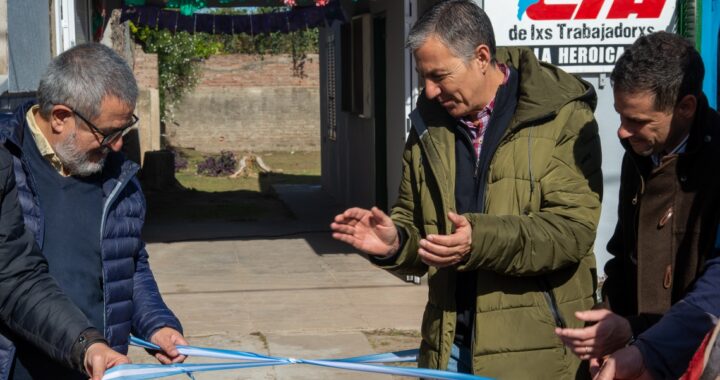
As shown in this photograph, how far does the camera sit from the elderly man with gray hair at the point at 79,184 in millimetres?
3605

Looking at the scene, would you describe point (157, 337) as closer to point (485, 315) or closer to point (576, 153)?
point (485, 315)

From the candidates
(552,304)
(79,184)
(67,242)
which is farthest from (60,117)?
(552,304)

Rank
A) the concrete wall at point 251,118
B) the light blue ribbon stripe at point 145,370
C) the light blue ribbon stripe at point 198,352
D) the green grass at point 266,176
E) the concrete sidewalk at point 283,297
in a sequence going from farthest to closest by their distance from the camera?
the concrete wall at point 251,118 < the green grass at point 266,176 < the concrete sidewalk at point 283,297 < the light blue ribbon stripe at point 198,352 < the light blue ribbon stripe at point 145,370

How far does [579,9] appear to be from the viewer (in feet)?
29.1

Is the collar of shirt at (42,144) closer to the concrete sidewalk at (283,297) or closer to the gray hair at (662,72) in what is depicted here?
the gray hair at (662,72)

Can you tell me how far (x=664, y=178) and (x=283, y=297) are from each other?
6.80m

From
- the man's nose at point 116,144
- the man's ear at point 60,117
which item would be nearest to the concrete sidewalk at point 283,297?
the man's nose at point 116,144

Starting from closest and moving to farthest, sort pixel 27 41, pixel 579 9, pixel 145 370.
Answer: pixel 145 370 → pixel 27 41 → pixel 579 9

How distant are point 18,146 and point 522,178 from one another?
160 centimetres

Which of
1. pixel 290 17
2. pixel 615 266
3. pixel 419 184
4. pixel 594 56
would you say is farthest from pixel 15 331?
pixel 290 17

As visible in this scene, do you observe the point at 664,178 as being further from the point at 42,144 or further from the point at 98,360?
the point at 42,144

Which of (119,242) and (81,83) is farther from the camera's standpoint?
(119,242)

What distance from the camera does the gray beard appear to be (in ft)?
12.0

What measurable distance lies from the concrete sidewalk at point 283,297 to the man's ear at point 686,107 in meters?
4.43
